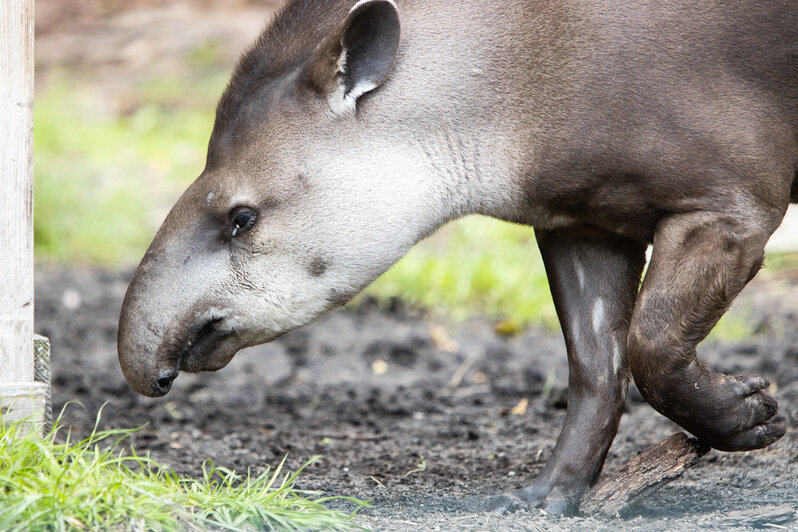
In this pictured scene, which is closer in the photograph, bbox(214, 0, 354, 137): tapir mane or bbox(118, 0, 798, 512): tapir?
bbox(118, 0, 798, 512): tapir

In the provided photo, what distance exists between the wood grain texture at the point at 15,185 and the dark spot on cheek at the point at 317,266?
98cm

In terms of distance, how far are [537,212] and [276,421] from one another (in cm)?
220

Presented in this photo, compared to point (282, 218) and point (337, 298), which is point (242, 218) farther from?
point (337, 298)

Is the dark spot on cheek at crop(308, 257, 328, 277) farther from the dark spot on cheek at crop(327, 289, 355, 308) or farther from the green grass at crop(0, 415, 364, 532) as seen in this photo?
the green grass at crop(0, 415, 364, 532)

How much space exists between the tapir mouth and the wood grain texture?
554 millimetres

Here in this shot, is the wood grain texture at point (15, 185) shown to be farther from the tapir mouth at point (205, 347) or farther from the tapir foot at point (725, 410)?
the tapir foot at point (725, 410)

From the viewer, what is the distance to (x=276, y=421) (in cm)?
530

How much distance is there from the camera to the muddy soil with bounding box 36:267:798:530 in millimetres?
3678

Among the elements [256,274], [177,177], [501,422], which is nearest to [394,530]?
[256,274]

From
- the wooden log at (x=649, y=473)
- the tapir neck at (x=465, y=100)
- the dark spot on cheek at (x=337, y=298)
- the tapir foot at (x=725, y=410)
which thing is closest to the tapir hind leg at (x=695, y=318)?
the tapir foot at (x=725, y=410)

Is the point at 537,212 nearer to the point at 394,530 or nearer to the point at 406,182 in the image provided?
the point at 406,182

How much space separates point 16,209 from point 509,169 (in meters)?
1.72

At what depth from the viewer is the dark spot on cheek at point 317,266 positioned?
3.63 metres

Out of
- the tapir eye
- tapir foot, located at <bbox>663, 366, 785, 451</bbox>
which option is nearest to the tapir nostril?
the tapir eye
